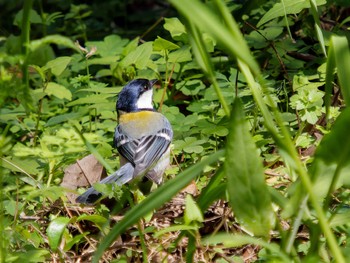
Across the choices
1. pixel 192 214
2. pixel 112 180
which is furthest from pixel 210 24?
pixel 112 180

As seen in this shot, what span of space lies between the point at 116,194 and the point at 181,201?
0.47m

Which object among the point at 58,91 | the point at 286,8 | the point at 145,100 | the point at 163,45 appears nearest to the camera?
the point at 286,8

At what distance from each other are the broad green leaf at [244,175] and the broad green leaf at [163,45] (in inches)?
74.6

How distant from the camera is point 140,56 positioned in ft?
13.7

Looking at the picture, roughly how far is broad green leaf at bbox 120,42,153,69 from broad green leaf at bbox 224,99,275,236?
1.90 metres

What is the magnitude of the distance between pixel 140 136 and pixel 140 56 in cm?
43

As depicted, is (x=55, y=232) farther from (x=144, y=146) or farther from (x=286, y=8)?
(x=286, y=8)

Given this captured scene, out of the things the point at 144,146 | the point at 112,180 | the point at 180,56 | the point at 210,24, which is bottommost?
the point at 144,146

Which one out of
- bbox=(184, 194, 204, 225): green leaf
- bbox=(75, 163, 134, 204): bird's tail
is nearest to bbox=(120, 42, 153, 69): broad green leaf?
bbox=(75, 163, 134, 204): bird's tail

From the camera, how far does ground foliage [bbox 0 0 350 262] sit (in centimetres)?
229

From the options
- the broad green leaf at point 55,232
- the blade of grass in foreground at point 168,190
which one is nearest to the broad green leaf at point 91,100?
the broad green leaf at point 55,232

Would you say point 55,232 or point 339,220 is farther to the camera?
point 55,232

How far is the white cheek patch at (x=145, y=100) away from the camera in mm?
4438

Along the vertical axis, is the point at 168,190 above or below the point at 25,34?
below
